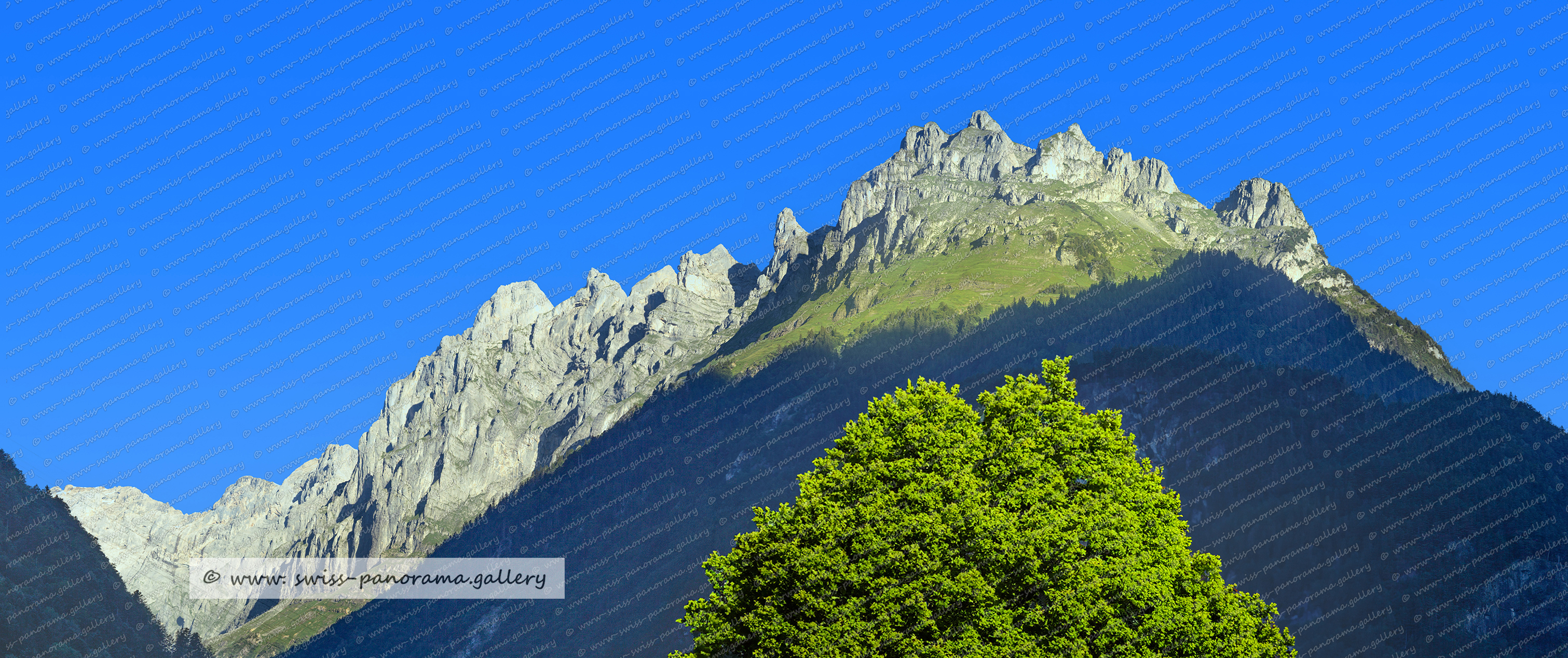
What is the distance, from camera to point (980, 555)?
36.4 metres

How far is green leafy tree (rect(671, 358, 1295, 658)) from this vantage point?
116 ft

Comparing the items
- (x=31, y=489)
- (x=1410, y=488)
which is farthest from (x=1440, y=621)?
(x=31, y=489)

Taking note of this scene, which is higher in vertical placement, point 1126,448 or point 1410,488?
point 1410,488

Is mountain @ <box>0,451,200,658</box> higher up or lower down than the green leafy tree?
higher up

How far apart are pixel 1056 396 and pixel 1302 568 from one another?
155 metres

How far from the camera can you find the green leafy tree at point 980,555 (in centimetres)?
3547

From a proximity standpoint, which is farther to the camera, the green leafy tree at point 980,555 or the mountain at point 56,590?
the mountain at point 56,590

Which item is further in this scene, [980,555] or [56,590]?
[56,590]

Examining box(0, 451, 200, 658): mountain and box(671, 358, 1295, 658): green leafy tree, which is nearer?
box(671, 358, 1295, 658): green leafy tree

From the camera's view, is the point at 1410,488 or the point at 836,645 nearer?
the point at 836,645

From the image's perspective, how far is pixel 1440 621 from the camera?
6417 inches

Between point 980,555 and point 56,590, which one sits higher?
point 56,590

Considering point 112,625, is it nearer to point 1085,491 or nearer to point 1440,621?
point 1085,491

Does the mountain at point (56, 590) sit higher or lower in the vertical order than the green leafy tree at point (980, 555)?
higher
